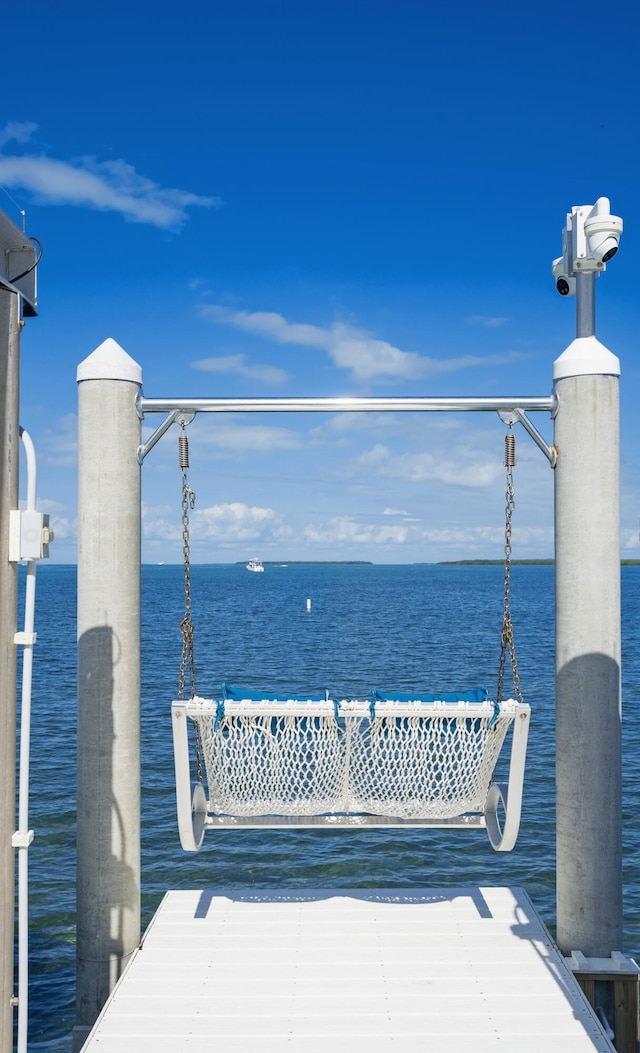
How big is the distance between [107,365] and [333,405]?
1182 millimetres

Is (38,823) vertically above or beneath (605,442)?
beneath

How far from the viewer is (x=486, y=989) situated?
3.94 m

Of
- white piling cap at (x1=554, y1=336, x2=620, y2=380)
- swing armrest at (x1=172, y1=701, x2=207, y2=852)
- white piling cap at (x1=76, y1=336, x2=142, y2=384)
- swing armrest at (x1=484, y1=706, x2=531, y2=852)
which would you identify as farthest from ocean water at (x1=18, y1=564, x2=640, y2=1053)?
white piling cap at (x1=554, y1=336, x2=620, y2=380)

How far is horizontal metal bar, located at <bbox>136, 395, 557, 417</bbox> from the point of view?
463cm

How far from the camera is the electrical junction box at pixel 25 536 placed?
8.90 ft

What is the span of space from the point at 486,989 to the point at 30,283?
3.48 m

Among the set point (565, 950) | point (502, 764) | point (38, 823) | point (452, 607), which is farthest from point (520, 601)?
point (565, 950)

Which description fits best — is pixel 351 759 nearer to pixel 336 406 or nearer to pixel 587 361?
pixel 336 406

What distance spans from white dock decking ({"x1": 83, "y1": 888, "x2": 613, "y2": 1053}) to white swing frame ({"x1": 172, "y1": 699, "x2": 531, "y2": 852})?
49 centimetres

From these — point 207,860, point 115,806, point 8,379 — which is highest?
point 8,379

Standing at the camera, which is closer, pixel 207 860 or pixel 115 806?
pixel 115 806

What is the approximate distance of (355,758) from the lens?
471 centimetres

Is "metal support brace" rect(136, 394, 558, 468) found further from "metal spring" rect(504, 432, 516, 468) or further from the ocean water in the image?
the ocean water

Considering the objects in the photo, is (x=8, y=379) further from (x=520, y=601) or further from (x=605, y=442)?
(x=520, y=601)
